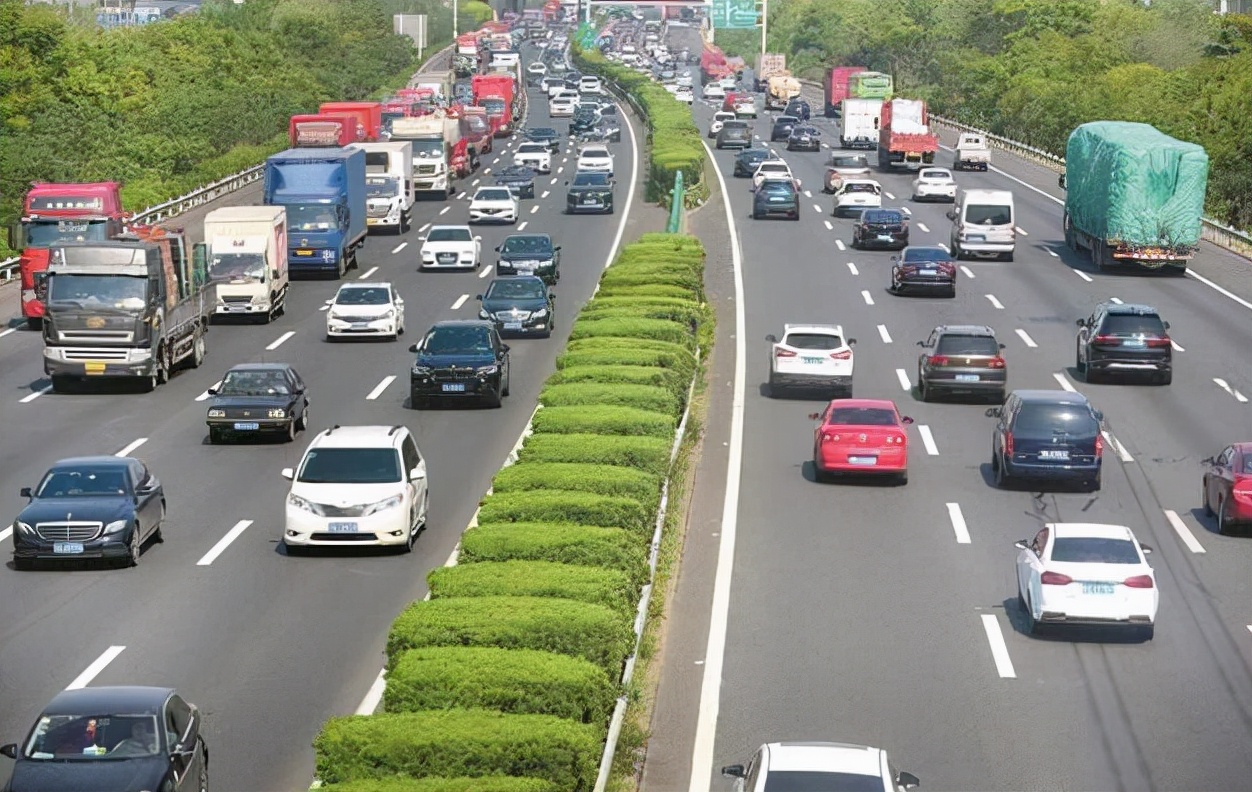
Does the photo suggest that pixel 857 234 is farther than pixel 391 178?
No

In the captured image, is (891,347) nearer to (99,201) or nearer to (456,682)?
(99,201)

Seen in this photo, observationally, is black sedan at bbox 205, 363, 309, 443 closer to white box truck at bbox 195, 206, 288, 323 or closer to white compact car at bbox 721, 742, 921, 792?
white box truck at bbox 195, 206, 288, 323

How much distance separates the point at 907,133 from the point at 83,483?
2813 inches


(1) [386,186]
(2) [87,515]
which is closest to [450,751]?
(2) [87,515]

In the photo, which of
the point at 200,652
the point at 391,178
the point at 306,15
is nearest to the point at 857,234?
the point at 391,178

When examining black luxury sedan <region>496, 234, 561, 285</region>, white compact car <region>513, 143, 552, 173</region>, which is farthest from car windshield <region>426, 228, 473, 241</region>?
white compact car <region>513, 143, 552, 173</region>

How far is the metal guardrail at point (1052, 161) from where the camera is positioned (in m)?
69.0

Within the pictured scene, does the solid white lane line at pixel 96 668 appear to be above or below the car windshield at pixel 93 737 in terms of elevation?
below

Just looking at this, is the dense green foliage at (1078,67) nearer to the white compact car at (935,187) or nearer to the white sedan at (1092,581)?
the white compact car at (935,187)

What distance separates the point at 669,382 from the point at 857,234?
3255cm

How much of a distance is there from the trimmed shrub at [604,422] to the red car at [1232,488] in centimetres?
898

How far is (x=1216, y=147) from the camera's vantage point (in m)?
96.3

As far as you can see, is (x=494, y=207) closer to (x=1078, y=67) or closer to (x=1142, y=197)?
(x=1142, y=197)

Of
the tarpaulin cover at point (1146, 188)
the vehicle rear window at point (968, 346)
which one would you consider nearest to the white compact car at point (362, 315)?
the vehicle rear window at point (968, 346)
